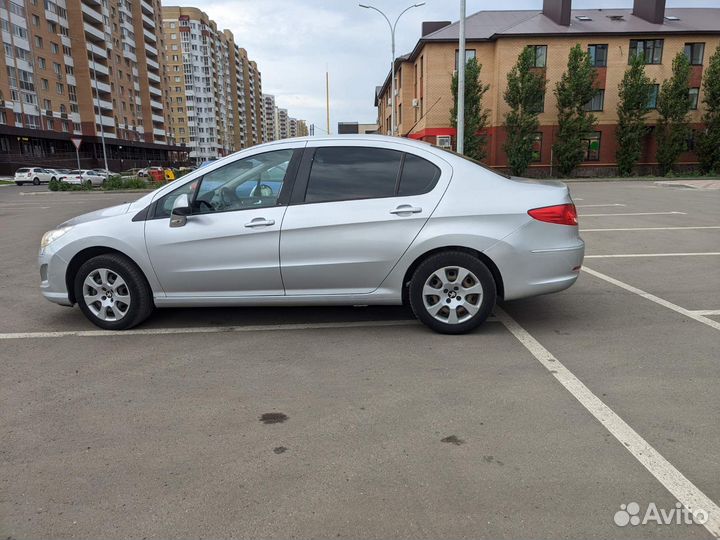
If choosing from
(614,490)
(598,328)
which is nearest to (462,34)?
(598,328)

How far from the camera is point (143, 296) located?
4910 millimetres

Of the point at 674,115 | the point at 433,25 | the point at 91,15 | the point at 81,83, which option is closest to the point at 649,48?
the point at 674,115

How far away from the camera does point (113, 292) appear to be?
4.93m

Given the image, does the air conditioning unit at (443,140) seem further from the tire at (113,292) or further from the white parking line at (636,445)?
the white parking line at (636,445)

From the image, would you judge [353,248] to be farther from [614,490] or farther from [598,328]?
[614,490]

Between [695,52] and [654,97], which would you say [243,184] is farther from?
[695,52]

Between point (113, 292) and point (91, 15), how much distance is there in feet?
263

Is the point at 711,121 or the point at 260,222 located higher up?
the point at 711,121

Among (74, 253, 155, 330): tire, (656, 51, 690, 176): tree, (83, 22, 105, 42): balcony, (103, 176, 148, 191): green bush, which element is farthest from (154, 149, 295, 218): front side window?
(83, 22, 105, 42): balcony

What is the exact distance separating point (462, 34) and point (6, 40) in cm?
5806

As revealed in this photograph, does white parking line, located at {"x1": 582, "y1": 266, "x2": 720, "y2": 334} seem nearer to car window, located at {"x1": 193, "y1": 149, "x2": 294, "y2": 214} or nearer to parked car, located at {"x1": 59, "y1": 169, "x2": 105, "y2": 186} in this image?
car window, located at {"x1": 193, "y1": 149, "x2": 294, "y2": 214}

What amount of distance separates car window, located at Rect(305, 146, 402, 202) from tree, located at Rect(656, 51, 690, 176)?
3693 centimetres

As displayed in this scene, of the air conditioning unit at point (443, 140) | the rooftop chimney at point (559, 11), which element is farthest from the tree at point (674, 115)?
the air conditioning unit at point (443, 140)

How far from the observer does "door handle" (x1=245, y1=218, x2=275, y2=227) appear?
464 centimetres
